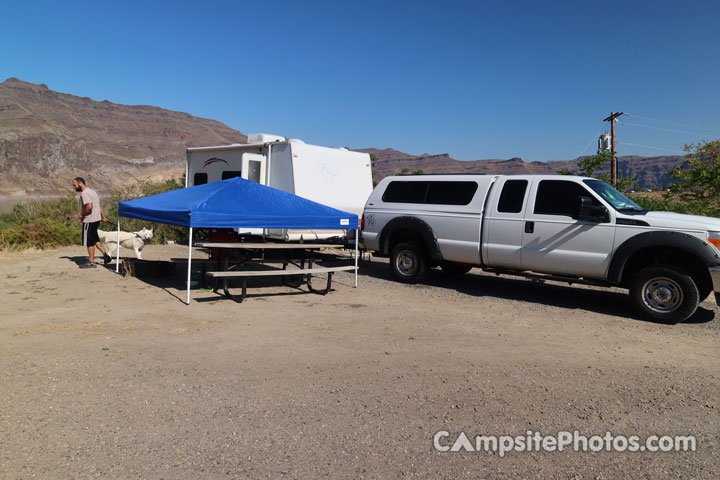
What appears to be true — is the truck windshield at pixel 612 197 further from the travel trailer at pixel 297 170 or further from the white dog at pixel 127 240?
the white dog at pixel 127 240

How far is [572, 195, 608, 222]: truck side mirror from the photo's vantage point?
7469mm

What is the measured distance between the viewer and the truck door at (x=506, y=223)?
8.34 metres

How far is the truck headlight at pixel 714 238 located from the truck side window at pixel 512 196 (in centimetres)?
263

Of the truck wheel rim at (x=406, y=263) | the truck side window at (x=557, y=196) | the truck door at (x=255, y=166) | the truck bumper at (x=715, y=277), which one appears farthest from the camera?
the truck door at (x=255, y=166)

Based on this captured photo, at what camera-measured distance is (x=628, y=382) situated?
15.6 feet

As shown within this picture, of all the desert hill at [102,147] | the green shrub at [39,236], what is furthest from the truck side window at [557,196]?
the desert hill at [102,147]

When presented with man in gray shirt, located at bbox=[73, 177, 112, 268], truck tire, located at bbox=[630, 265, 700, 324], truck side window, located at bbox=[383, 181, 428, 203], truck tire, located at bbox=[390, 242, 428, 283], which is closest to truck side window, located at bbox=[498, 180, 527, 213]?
truck side window, located at bbox=[383, 181, 428, 203]

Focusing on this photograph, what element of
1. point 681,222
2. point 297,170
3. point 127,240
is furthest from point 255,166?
point 681,222

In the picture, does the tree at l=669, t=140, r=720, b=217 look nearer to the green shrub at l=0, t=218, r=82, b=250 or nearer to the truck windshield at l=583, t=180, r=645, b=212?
Answer: the truck windshield at l=583, t=180, r=645, b=212

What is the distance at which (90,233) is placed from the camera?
10.5 meters

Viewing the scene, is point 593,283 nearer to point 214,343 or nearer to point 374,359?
point 374,359

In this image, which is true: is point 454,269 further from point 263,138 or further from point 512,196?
point 263,138

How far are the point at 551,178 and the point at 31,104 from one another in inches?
5702

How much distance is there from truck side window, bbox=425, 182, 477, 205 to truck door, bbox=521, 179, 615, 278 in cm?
116
